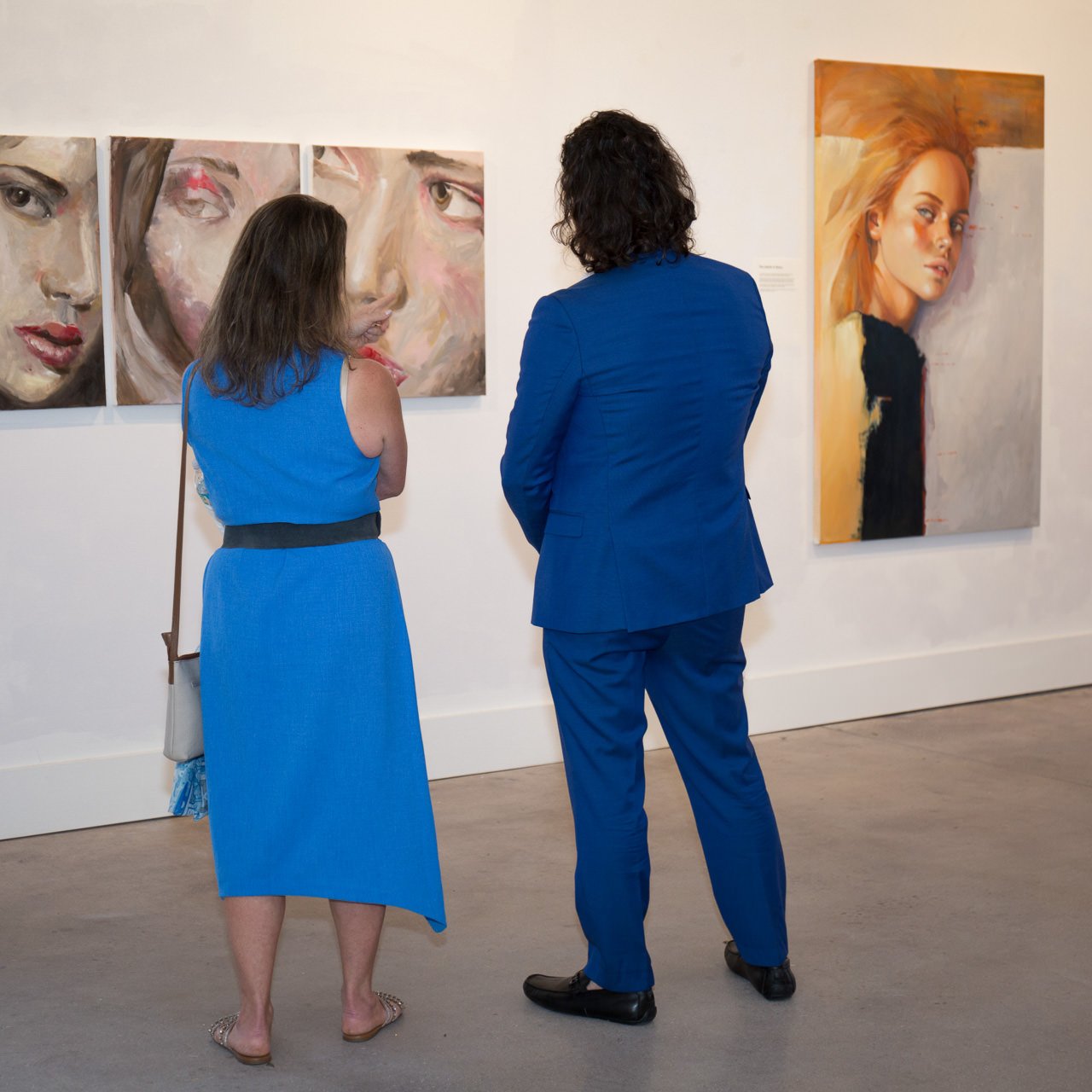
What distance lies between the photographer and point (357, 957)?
2984mm

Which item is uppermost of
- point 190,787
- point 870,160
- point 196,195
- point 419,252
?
point 870,160

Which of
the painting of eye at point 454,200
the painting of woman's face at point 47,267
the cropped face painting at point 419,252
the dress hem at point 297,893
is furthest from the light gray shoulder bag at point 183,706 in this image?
the painting of eye at point 454,200

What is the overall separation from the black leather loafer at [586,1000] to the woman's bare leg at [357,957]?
0.37m

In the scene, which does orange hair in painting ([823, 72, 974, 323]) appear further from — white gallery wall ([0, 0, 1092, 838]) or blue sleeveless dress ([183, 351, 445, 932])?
blue sleeveless dress ([183, 351, 445, 932])

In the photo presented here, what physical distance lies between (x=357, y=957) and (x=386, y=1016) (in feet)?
0.66

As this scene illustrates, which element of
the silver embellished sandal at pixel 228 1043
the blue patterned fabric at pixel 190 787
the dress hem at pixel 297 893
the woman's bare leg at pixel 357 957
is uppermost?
the blue patterned fabric at pixel 190 787

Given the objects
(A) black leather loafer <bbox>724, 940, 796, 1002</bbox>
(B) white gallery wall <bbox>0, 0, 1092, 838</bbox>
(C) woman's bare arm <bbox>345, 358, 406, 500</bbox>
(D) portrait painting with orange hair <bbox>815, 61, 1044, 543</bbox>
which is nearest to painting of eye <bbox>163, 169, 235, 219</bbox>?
(B) white gallery wall <bbox>0, 0, 1092, 838</bbox>

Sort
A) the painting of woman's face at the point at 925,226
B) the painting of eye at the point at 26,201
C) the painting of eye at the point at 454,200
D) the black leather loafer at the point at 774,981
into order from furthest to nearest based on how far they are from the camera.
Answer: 1. the painting of woman's face at the point at 925,226
2. the painting of eye at the point at 454,200
3. the painting of eye at the point at 26,201
4. the black leather loafer at the point at 774,981

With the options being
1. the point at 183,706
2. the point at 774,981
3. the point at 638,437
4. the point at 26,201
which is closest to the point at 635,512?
the point at 638,437

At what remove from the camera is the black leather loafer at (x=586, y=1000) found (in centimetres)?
308

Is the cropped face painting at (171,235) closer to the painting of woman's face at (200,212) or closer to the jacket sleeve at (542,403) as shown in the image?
the painting of woman's face at (200,212)

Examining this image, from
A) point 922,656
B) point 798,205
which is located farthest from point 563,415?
point 922,656

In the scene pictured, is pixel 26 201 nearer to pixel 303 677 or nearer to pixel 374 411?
pixel 374 411

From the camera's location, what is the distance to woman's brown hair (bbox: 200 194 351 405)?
109 inches
